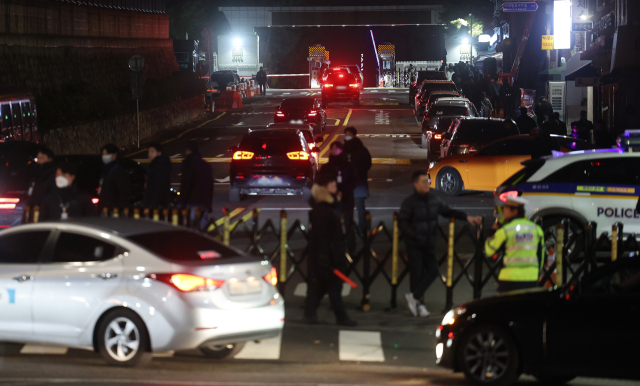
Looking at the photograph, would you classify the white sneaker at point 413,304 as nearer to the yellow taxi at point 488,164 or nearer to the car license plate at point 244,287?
the car license plate at point 244,287

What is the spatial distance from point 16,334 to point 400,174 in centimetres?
1828

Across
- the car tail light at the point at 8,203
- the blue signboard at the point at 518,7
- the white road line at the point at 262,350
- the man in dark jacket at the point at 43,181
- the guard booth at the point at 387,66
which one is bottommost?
the white road line at the point at 262,350

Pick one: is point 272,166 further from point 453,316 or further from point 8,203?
point 453,316

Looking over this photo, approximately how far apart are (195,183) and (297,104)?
2318cm

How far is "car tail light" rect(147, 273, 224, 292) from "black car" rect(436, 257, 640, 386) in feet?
6.81

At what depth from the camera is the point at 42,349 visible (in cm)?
917

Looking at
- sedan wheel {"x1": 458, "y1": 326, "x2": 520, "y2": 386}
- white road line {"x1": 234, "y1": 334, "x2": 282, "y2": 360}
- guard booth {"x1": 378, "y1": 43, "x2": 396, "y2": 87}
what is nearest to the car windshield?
white road line {"x1": 234, "y1": 334, "x2": 282, "y2": 360}

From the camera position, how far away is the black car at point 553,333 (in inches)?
286

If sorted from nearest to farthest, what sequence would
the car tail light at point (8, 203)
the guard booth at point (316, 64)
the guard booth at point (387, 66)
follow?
the car tail light at point (8, 203) → the guard booth at point (316, 64) → the guard booth at point (387, 66)

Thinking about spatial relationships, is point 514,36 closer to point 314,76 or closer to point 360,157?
point 314,76

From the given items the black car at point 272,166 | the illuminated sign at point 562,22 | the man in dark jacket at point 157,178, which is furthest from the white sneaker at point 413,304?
Answer: the illuminated sign at point 562,22

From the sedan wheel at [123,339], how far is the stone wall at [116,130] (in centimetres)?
2084

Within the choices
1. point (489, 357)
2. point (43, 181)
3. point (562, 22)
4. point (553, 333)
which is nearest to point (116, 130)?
point (562, 22)

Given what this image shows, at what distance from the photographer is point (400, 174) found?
2598 cm
